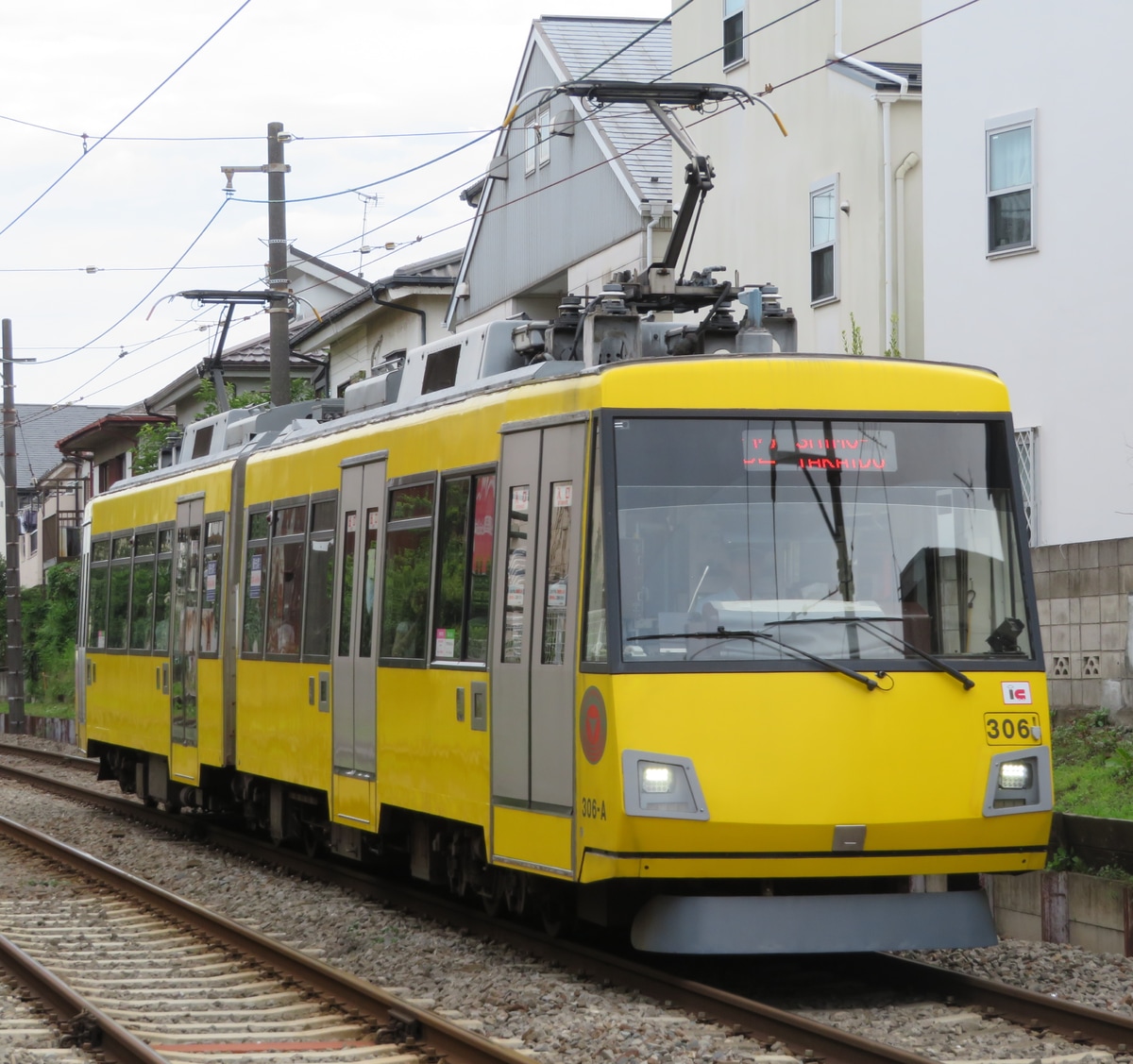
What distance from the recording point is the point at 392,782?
11516mm

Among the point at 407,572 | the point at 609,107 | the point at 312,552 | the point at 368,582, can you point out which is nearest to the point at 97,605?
the point at 312,552

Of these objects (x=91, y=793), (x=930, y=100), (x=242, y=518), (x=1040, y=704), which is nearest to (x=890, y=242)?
(x=930, y=100)

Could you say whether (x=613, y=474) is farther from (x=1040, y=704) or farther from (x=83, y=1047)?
(x=83, y=1047)

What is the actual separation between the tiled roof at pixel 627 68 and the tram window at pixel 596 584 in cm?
1738

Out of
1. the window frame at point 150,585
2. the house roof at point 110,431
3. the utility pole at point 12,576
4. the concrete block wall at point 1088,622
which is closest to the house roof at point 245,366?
the house roof at point 110,431

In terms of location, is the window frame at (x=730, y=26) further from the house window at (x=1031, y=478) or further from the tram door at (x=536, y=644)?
the tram door at (x=536, y=644)

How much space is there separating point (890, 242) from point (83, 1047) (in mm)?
14849

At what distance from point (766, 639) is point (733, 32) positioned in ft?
57.9

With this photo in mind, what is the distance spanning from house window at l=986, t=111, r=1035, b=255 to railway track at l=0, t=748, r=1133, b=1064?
9.69m

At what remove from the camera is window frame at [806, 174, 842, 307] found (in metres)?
22.2

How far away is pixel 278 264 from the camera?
21.5m

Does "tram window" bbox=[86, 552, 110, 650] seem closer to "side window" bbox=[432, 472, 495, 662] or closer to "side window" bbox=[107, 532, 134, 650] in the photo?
"side window" bbox=[107, 532, 134, 650]

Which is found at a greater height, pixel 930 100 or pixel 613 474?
pixel 930 100

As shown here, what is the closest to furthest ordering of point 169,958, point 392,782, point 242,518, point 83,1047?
point 83,1047, point 169,958, point 392,782, point 242,518
